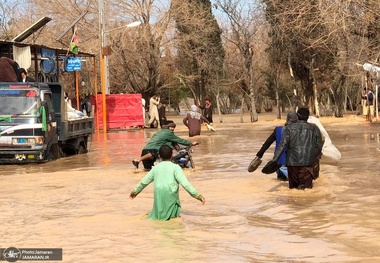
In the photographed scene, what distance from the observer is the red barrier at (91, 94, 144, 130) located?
37.1m

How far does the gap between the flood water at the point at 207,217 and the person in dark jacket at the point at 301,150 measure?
283 millimetres

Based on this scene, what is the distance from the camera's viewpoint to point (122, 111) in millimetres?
37688

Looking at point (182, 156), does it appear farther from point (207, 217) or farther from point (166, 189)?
point (166, 189)

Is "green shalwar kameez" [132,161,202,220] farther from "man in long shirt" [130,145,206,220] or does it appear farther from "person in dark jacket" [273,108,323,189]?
"person in dark jacket" [273,108,323,189]

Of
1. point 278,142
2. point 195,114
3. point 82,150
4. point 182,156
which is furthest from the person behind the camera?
point 195,114

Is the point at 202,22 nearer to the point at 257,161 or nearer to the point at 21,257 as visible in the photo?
the point at 257,161

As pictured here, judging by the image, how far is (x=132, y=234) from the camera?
27.5ft

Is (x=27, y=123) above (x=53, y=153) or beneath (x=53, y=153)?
above

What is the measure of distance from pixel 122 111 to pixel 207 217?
28469 millimetres

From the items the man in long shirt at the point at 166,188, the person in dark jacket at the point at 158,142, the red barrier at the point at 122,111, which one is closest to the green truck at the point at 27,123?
the person in dark jacket at the point at 158,142

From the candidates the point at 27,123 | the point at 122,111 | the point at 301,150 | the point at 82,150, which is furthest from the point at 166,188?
the point at 122,111

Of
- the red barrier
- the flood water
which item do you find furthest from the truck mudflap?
the red barrier

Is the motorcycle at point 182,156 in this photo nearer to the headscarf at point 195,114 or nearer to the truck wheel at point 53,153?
the truck wheel at point 53,153

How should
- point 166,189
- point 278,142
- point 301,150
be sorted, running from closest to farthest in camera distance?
point 166,189 < point 301,150 < point 278,142
